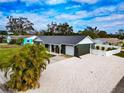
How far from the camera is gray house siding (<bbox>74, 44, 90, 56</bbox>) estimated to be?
27.4 m

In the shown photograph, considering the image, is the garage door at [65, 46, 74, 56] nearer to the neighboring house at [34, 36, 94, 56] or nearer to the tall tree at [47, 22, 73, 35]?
the neighboring house at [34, 36, 94, 56]

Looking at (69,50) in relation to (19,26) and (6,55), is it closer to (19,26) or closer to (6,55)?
(6,55)

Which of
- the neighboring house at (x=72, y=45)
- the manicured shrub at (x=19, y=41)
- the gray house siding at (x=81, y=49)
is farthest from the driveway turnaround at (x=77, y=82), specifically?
the manicured shrub at (x=19, y=41)

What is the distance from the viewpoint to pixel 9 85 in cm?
1141

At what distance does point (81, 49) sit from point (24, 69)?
60.0 feet

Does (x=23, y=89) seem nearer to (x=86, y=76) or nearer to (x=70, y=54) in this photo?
(x=86, y=76)

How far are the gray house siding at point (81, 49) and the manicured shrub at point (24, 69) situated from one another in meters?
15.8

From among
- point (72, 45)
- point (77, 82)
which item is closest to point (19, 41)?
point (72, 45)

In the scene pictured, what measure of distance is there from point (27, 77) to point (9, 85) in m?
1.52

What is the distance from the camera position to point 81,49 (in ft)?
93.1

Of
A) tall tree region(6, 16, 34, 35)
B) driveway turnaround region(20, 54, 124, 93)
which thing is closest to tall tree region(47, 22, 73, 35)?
tall tree region(6, 16, 34, 35)

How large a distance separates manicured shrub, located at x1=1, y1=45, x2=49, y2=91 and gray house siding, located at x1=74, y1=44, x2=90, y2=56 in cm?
1576

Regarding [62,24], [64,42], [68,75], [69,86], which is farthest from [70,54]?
[62,24]

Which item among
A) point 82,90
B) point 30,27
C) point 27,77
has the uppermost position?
point 30,27
